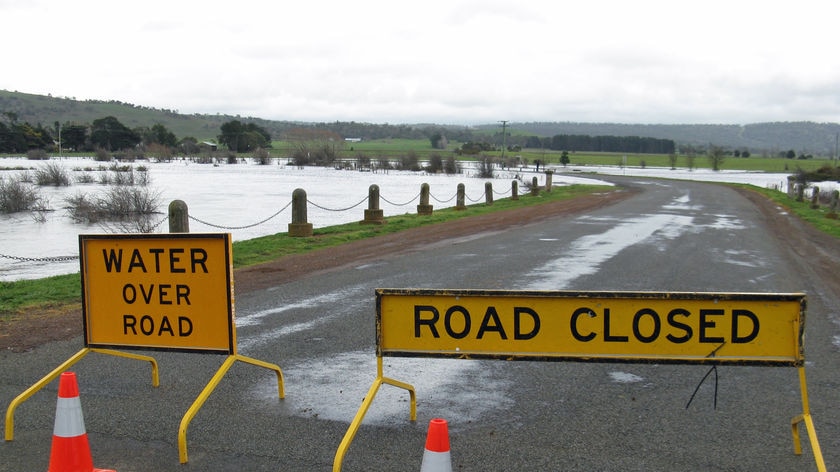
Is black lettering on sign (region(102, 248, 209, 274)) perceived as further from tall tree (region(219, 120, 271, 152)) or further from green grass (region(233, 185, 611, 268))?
tall tree (region(219, 120, 271, 152))

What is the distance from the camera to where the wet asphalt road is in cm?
447

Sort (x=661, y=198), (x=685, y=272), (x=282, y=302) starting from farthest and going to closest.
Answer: (x=661, y=198) < (x=685, y=272) < (x=282, y=302)

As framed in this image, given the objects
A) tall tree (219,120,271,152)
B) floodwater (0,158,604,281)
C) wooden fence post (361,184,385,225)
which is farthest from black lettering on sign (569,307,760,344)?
tall tree (219,120,271,152)

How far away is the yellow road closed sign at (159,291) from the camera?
211 inches

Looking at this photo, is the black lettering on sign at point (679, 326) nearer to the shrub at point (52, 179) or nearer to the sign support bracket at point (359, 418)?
the sign support bracket at point (359, 418)

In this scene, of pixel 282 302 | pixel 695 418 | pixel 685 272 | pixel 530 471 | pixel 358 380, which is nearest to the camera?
pixel 530 471

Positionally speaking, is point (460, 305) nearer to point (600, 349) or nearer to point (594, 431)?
point (600, 349)

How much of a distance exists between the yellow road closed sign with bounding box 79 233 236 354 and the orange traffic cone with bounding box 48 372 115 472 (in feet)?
3.81

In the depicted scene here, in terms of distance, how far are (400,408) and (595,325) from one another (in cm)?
163

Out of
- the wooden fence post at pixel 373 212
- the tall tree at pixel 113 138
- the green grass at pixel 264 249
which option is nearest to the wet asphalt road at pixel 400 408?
the green grass at pixel 264 249

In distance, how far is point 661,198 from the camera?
33.5 metres

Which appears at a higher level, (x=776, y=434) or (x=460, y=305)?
(x=460, y=305)

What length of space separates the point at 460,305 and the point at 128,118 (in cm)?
17990

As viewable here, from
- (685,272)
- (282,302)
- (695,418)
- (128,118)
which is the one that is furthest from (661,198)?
(128,118)
